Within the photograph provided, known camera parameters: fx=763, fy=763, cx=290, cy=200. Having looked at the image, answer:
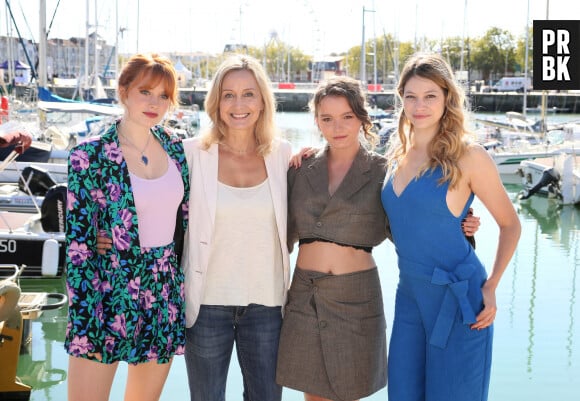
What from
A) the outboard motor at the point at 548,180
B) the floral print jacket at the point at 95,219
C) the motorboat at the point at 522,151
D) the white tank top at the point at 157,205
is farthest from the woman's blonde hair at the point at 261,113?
the motorboat at the point at 522,151

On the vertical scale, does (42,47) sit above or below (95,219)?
above

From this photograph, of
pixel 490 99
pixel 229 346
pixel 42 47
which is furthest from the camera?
pixel 490 99

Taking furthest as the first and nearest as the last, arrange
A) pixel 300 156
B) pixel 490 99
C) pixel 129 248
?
pixel 490 99
pixel 300 156
pixel 129 248

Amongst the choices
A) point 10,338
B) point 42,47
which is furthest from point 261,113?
point 42,47

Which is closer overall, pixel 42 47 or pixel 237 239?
pixel 237 239

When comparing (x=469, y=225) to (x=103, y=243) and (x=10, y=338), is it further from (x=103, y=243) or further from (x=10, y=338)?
(x=10, y=338)

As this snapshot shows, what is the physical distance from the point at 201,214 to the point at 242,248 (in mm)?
235

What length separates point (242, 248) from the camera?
11.1 ft

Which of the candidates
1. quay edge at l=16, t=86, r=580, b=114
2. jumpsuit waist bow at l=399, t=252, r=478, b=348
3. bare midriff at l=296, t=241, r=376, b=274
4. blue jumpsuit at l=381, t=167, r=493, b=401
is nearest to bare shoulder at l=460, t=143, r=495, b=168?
blue jumpsuit at l=381, t=167, r=493, b=401

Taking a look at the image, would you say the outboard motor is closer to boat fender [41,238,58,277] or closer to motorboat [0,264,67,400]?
boat fender [41,238,58,277]

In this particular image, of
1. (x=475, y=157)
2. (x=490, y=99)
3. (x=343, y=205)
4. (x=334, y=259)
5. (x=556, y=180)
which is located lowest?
(x=334, y=259)

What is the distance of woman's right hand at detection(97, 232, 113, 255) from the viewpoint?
10.3 feet

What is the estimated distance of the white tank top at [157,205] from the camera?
10.4 ft

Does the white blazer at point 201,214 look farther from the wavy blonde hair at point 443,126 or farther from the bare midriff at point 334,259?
the wavy blonde hair at point 443,126
